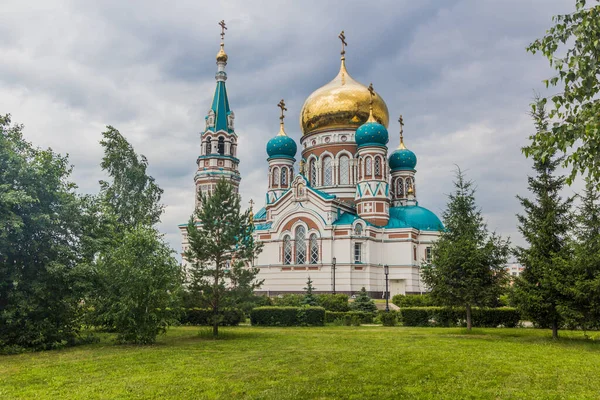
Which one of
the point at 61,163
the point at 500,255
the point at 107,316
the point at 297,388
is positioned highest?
the point at 61,163

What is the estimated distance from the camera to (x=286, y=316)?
2131cm

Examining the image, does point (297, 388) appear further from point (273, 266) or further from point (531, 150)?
point (273, 266)

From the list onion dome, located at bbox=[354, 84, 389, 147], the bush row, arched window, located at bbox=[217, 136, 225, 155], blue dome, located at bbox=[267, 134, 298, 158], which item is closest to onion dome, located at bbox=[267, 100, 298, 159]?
blue dome, located at bbox=[267, 134, 298, 158]

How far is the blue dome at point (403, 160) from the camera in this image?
42531 mm

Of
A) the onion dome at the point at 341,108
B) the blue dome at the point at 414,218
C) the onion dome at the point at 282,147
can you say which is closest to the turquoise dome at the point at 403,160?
the onion dome at the point at 341,108

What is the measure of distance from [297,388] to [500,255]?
12.0 meters

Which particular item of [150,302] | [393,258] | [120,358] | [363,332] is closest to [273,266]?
[393,258]

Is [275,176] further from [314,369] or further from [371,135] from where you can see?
[314,369]

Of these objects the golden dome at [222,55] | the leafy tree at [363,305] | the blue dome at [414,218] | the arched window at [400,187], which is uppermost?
the golden dome at [222,55]

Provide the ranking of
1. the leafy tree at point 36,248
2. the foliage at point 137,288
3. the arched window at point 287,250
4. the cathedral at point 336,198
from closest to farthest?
the leafy tree at point 36,248 → the foliage at point 137,288 → the cathedral at point 336,198 → the arched window at point 287,250

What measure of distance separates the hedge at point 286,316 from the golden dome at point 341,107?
23.7 metres

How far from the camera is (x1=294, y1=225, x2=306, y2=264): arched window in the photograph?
3703 cm

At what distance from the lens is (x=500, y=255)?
714 inches

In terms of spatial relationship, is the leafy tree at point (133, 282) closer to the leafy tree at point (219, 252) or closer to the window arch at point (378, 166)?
the leafy tree at point (219, 252)
